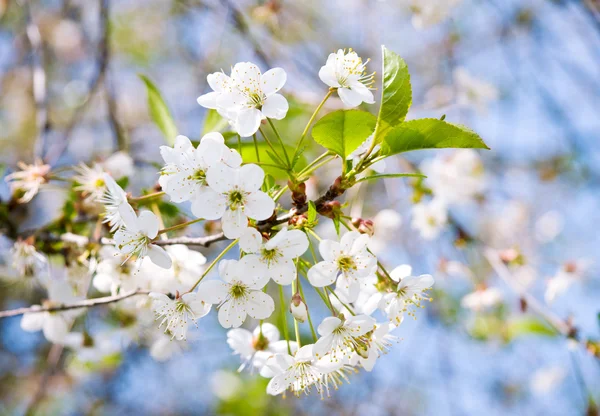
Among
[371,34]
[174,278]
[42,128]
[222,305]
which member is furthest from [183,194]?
[371,34]

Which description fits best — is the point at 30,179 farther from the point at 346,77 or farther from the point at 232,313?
the point at 346,77

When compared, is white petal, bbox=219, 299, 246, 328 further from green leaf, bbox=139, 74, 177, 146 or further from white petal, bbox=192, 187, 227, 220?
green leaf, bbox=139, 74, 177, 146

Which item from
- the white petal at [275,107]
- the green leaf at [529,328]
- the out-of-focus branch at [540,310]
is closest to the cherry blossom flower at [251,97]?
the white petal at [275,107]

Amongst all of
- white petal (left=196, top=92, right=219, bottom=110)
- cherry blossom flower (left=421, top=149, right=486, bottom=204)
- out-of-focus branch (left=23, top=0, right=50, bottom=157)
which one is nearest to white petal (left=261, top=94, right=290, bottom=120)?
white petal (left=196, top=92, right=219, bottom=110)

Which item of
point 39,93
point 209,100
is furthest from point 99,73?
point 209,100

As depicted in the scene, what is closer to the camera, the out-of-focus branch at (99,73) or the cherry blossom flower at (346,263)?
the cherry blossom flower at (346,263)

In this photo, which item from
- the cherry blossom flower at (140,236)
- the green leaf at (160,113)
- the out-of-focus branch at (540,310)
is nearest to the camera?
the cherry blossom flower at (140,236)

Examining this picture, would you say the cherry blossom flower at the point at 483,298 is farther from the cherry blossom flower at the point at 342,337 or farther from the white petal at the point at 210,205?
the white petal at the point at 210,205
